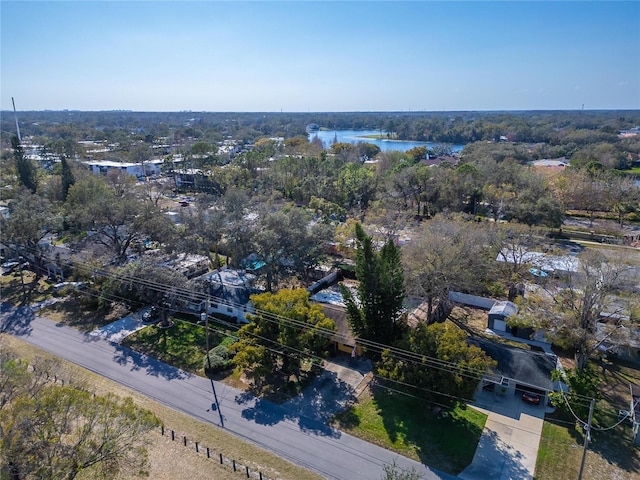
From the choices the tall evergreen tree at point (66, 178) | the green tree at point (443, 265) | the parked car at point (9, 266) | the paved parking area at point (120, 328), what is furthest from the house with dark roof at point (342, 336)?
the tall evergreen tree at point (66, 178)

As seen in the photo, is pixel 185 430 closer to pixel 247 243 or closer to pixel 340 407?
pixel 340 407

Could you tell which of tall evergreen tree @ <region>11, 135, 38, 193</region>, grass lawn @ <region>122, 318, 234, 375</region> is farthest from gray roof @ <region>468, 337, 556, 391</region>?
tall evergreen tree @ <region>11, 135, 38, 193</region>

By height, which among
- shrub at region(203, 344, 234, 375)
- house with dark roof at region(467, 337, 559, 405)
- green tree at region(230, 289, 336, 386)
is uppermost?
green tree at region(230, 289, 336, 386)

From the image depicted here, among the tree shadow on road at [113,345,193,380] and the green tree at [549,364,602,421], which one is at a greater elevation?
the green tree at [549,364,602,421]

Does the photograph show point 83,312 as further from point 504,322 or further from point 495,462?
point 504,322

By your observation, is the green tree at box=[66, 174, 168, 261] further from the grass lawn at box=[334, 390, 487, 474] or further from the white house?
the white house
